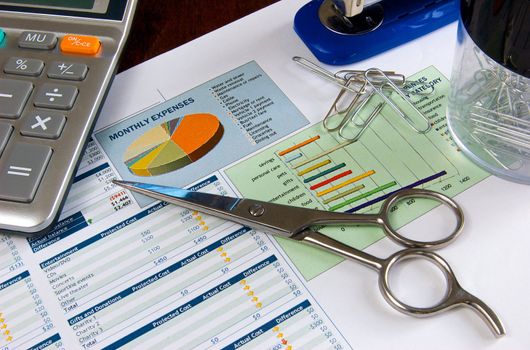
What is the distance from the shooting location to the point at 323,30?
54 centimetres

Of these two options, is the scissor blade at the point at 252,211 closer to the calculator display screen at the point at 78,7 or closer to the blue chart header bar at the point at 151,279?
the blue chart header bar at the point at 151,279

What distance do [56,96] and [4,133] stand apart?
5 centimetres

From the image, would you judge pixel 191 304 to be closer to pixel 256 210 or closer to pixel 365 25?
pixel 256 210

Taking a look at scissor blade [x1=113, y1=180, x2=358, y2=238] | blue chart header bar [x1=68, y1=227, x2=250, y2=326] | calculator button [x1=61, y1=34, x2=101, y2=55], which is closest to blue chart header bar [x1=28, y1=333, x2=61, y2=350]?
blue chart header bar [x1=68, y1=227, x2=250, y2=326]

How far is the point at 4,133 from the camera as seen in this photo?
48cm

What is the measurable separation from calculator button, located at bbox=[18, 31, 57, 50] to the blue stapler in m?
0.20

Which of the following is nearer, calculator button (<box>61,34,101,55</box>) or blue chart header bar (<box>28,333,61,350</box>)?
blue chart header bar (<box>28,333,61,350</box>)

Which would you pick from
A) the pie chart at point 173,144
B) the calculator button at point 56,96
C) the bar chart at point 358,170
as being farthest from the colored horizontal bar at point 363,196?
the calculator button at point 56,96

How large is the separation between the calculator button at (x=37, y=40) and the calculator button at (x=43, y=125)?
64 mm

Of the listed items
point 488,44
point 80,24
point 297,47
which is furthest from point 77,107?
point 488,44

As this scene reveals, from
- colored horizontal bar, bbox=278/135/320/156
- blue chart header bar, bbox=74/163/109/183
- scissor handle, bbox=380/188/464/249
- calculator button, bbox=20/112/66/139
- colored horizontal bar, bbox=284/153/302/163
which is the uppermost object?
calculator button, bbox=20/112/66/139

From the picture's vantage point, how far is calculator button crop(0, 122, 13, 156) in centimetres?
47

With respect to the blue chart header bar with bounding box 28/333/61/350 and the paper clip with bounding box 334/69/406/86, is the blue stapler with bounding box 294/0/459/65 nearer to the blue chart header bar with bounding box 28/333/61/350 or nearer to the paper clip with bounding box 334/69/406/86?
the paper clip with bounding box 334/69/406/86

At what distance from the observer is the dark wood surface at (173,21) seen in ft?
1.85
